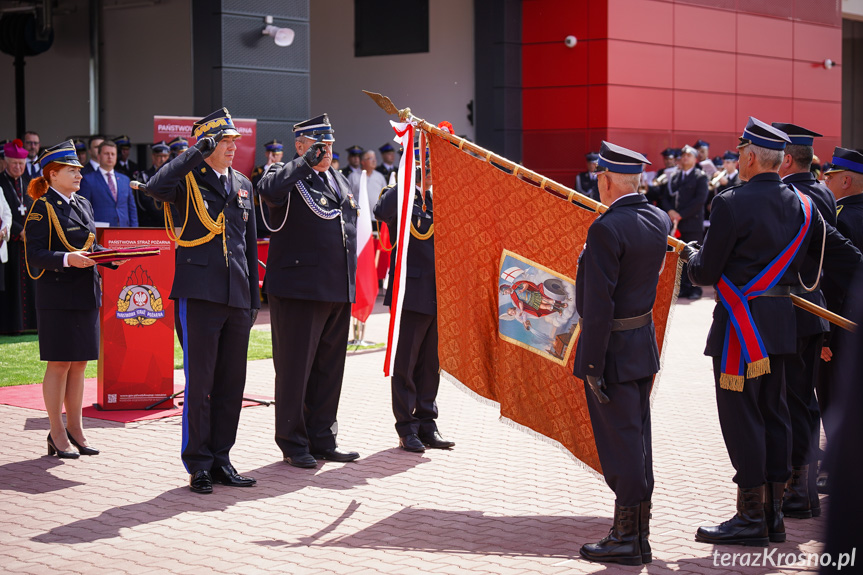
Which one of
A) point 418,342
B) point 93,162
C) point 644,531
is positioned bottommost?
point 644,531

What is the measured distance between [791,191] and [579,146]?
1584cm

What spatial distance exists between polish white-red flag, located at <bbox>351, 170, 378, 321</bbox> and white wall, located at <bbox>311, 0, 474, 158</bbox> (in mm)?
11948

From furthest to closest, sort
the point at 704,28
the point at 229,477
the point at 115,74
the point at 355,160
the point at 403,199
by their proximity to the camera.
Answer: the point at 115,74 → the point at 704,28 → the point at 355,160 → the point at 403,199 → the point at 229,477

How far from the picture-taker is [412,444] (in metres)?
7.15

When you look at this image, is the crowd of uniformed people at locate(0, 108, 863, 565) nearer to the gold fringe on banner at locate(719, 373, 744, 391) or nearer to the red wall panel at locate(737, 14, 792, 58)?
the gold fringe on banner at locate(719, 373, 744, 391)

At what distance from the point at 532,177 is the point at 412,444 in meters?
→ 2.36

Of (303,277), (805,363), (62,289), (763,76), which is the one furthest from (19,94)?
(805,363)

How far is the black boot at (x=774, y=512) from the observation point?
5152 millimetres

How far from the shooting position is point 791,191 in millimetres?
5297

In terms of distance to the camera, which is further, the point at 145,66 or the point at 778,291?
the point at 145,66

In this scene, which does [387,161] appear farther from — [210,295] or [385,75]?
[210,295]

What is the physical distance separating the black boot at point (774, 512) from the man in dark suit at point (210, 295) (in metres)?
3.05

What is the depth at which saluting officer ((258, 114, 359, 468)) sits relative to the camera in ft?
21.8

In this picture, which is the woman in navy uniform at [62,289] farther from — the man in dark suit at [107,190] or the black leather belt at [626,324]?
the man in dark suit at [107,190]
